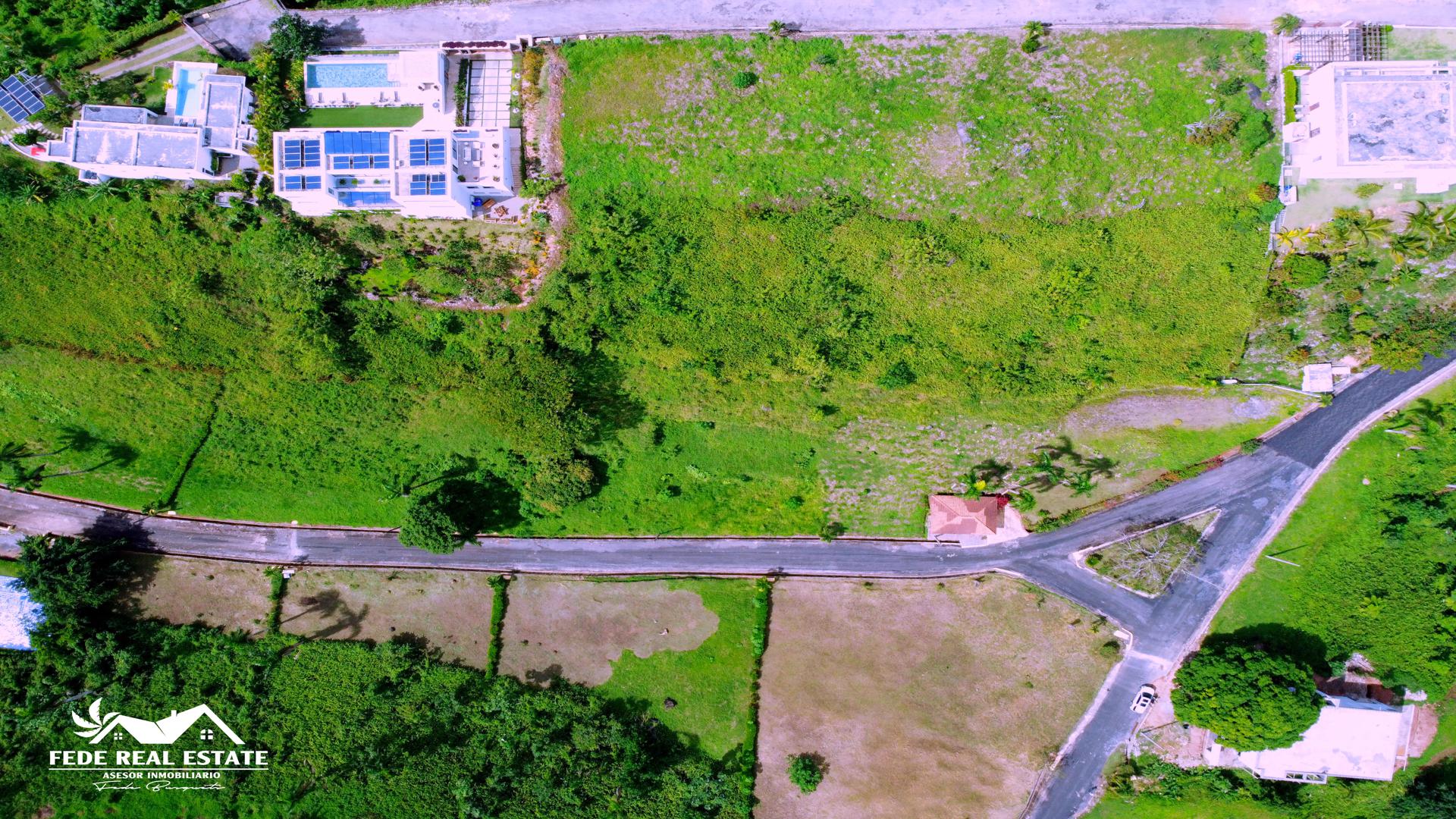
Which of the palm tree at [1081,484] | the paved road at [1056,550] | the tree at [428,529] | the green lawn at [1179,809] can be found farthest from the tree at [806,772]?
the tree at [428,529]

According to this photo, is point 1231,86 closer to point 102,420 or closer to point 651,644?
point 651,644

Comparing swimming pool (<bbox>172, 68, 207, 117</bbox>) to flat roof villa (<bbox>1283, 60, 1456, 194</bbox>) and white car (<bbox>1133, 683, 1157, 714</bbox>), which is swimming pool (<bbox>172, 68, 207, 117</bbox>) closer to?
flat roof villa (<bbox>1283, 60, 1456, 194</bbox>)

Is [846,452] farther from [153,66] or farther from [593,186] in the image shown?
[153,66]

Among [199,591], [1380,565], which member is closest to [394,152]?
[199,591]

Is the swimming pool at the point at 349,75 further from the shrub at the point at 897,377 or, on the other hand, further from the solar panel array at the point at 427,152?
the shrub at the point at 897,377

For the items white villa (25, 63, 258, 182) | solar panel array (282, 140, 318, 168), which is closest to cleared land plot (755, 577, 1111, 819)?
solar panel array (282, 140, 318, 168)

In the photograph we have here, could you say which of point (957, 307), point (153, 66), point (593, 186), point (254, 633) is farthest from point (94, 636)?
point (957, 307)

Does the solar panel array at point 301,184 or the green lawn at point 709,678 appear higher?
the solar panel array at point 301,184

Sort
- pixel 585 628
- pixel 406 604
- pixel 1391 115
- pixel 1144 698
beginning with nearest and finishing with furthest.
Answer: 1. pixel 1391 115
2. pixel 1144 698
3. pixel 585 628
4. pixel 406 604
